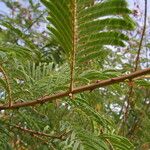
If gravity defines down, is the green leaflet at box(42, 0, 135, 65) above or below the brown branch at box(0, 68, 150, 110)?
above

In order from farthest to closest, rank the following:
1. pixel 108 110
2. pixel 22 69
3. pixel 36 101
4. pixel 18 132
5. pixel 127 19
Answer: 1. pixel 108 110
2. pixel 18 132
3. pixel 22 69
4. pixel 36 101
5. pixel 127 19

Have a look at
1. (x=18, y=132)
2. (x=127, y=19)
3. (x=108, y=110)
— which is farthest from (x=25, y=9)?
(x=127, y=19)

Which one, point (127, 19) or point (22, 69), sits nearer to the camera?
point (127, 19)

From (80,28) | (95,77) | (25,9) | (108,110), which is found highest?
(25,9)

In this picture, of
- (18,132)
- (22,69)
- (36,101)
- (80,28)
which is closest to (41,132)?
(18,132)

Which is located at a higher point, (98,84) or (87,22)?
(87,22)

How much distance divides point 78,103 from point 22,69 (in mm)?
322

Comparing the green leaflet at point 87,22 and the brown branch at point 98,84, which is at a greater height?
the green leaflet at point 87,22

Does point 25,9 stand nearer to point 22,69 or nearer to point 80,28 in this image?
point 22,69

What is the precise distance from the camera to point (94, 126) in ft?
6.24

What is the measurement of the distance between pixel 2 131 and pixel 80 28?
1.87ft

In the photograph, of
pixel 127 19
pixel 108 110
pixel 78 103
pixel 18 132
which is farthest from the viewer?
pixel 108 110

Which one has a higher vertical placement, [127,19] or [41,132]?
[127,19]

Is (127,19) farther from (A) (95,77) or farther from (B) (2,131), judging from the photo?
(B) (2,131)
